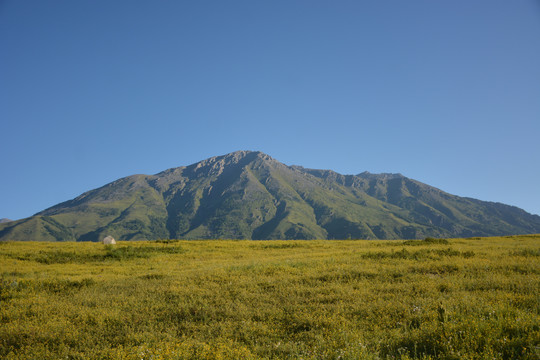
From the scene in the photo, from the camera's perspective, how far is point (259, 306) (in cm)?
1082

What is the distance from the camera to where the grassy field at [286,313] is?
7.12 meters

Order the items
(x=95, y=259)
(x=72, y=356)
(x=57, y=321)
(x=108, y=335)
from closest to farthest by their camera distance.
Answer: (x=72, y=356) → (x=108, y=335) → (x=57, y=321) → (x=95, y=259)

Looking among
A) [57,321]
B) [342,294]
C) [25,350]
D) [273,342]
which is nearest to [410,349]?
[273,342]

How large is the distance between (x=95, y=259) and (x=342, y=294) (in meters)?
Result: 25.0

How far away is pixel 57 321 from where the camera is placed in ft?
33.8

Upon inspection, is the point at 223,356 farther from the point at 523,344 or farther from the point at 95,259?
the point at 95,259

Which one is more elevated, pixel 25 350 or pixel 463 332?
pixel 463 332

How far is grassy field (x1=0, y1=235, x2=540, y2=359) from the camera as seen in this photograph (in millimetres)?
7117

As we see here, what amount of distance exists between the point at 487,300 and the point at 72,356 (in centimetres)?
1281

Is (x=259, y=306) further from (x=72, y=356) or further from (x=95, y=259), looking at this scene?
(x=95, y=259)

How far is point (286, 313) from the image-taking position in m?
9.95

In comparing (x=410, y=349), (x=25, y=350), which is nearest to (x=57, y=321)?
(x=25, y=350)

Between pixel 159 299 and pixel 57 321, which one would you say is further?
pixel 159 299

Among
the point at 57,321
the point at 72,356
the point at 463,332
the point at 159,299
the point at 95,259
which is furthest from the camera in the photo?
the point at 95,259
